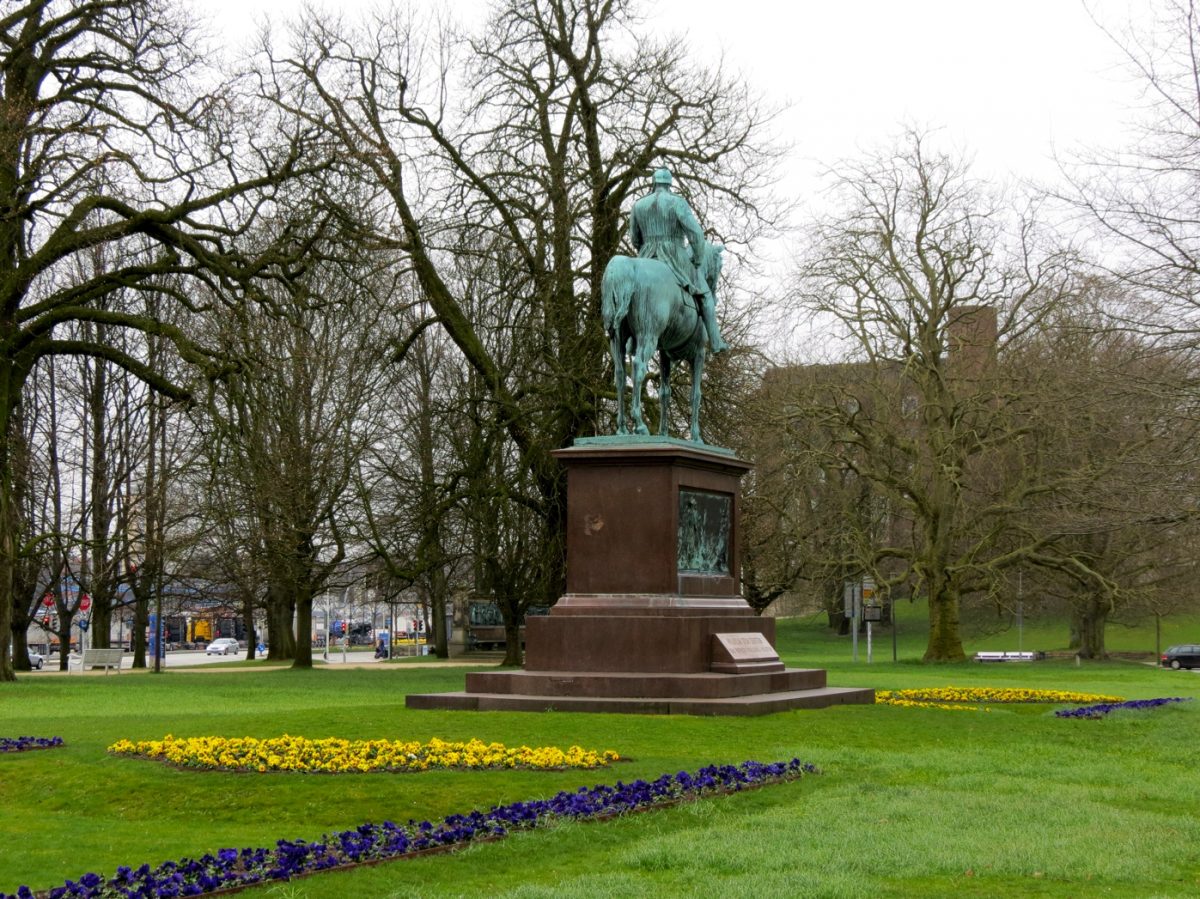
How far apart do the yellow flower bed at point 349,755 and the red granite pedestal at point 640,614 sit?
455 centimetres

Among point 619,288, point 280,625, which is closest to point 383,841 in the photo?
point 619,288

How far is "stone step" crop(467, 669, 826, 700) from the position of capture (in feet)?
56.5

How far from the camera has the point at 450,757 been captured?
12008 millimetres

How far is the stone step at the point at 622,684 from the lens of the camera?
1723 cm

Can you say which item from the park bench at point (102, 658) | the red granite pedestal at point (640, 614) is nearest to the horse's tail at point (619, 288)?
the red granite pedestal at point (640, 614)

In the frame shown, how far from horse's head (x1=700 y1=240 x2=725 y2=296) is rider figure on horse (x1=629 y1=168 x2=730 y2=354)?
0.20 metres

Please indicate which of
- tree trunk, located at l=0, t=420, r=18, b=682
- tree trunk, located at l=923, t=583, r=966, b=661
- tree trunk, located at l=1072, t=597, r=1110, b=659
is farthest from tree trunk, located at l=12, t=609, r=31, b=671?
tree trunk, located at l=1072, t=597, r=1110, b=659

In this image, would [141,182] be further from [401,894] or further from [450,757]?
[401,894]

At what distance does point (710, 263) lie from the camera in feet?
68.2

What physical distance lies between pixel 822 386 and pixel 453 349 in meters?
12.1

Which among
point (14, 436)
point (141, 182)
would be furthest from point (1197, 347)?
point (14, 436)

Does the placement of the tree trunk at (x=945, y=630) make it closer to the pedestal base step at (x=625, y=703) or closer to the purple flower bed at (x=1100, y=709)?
the purple flower bed at (x=1100, y=709)

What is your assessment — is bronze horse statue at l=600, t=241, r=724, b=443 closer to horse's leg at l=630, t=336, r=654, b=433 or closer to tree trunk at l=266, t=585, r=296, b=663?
horse's leg at l=630, t=336, r=654, b=433

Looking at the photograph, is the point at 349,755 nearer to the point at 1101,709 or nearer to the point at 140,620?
the point at 1101,709
